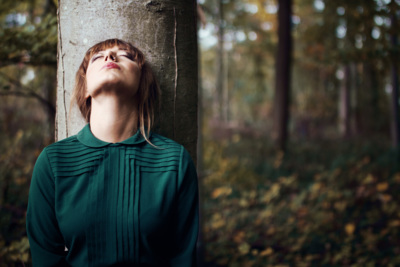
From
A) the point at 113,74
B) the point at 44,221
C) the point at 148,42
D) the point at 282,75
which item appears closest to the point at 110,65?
the point at 113,74

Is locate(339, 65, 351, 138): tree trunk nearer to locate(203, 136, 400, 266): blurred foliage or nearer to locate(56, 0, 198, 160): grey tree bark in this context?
locate(203, 136, 400, 266): blurred foliage

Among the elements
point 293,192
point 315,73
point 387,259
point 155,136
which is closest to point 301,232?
point 387,259

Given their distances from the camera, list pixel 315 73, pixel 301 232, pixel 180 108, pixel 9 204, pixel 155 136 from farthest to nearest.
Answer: pixel 315 73, pixel 301 232, pixel 9 204, pixel 180 108, pixel 155 136

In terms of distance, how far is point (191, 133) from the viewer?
170cm

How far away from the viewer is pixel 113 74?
127 cm

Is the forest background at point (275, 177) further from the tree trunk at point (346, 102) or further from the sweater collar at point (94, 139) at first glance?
the tree trunk at point (346, 102)

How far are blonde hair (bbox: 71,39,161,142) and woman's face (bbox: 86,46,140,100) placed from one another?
0.12ft

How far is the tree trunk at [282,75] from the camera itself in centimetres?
921

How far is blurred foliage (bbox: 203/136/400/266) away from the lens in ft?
13.8

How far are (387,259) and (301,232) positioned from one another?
3.99ft

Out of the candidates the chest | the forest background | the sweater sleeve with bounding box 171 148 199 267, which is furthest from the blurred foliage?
the chest

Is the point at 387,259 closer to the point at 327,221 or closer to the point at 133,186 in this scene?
the point at 327,221

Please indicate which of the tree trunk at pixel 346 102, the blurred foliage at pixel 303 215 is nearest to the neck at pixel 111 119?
the blurred foliage at pixel 303 215

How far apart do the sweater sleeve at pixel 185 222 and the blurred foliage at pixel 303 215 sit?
6.60 feet
